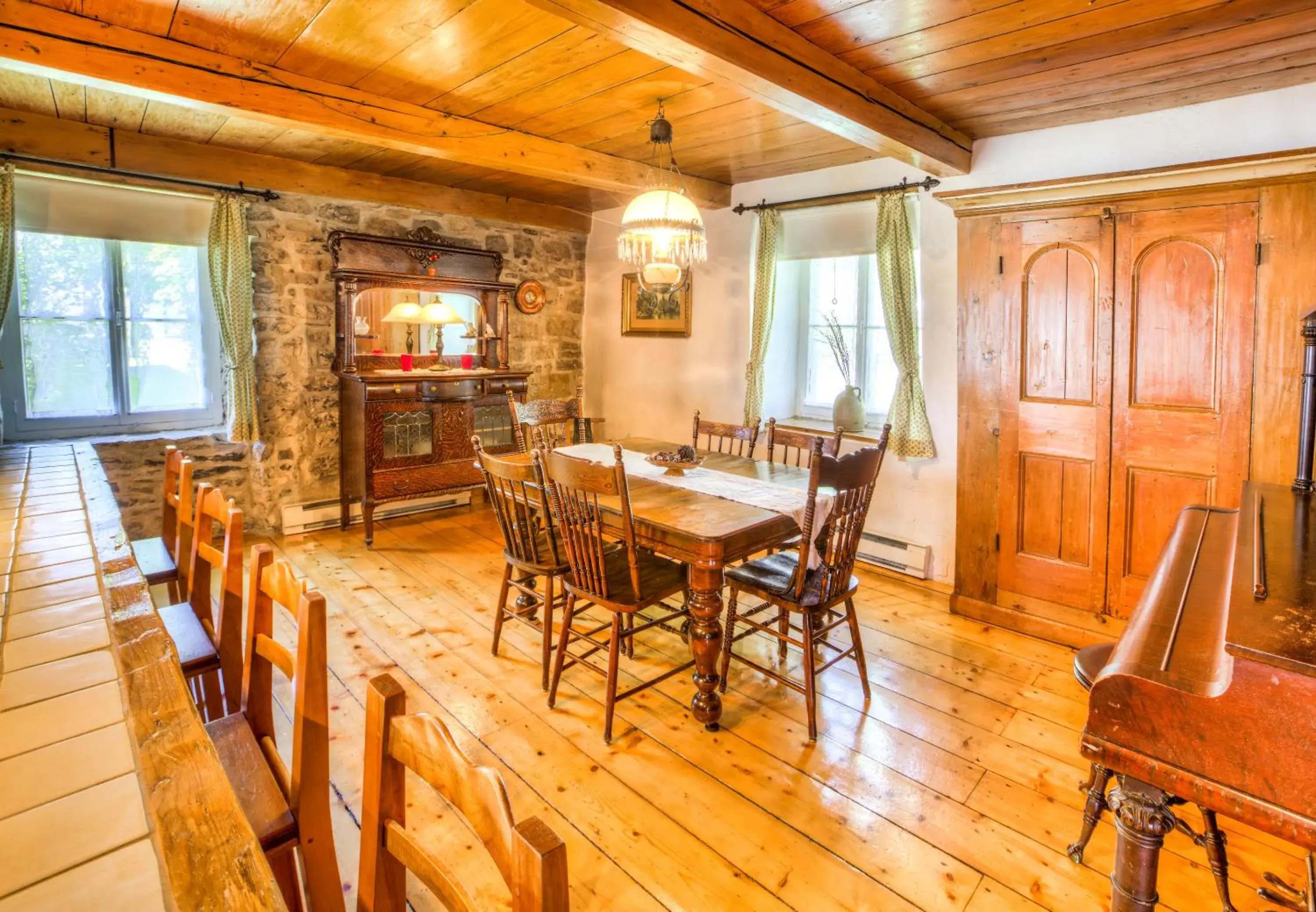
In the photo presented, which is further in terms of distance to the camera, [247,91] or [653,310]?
[653,310]

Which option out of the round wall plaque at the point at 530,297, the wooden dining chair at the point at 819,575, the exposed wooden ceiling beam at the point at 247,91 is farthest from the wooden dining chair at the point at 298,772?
the round wall plaque at the point at 530,297

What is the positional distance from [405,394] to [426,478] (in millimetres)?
570

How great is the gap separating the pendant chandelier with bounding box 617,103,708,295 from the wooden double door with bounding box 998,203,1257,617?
1.49 meters

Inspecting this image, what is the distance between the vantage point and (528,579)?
3.30 m

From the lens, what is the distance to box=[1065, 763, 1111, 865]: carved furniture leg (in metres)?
1.73

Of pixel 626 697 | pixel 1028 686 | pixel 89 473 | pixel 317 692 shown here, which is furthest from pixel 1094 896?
pixel 89 473

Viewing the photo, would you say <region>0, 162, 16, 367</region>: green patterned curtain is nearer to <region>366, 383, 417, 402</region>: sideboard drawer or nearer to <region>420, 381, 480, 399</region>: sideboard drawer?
<region>366, 383, 417, 402</region>: sideboard drawer

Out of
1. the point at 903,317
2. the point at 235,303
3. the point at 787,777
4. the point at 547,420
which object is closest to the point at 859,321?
the point at 903,317

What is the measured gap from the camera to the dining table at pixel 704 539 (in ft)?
7.40

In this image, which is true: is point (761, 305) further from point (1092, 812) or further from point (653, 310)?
point (1092, 812)

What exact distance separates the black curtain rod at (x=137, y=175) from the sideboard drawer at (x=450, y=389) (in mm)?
1425

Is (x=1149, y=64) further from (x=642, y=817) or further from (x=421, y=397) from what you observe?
(x=421, y=397)

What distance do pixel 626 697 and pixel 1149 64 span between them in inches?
113

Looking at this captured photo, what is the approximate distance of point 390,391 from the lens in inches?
173
